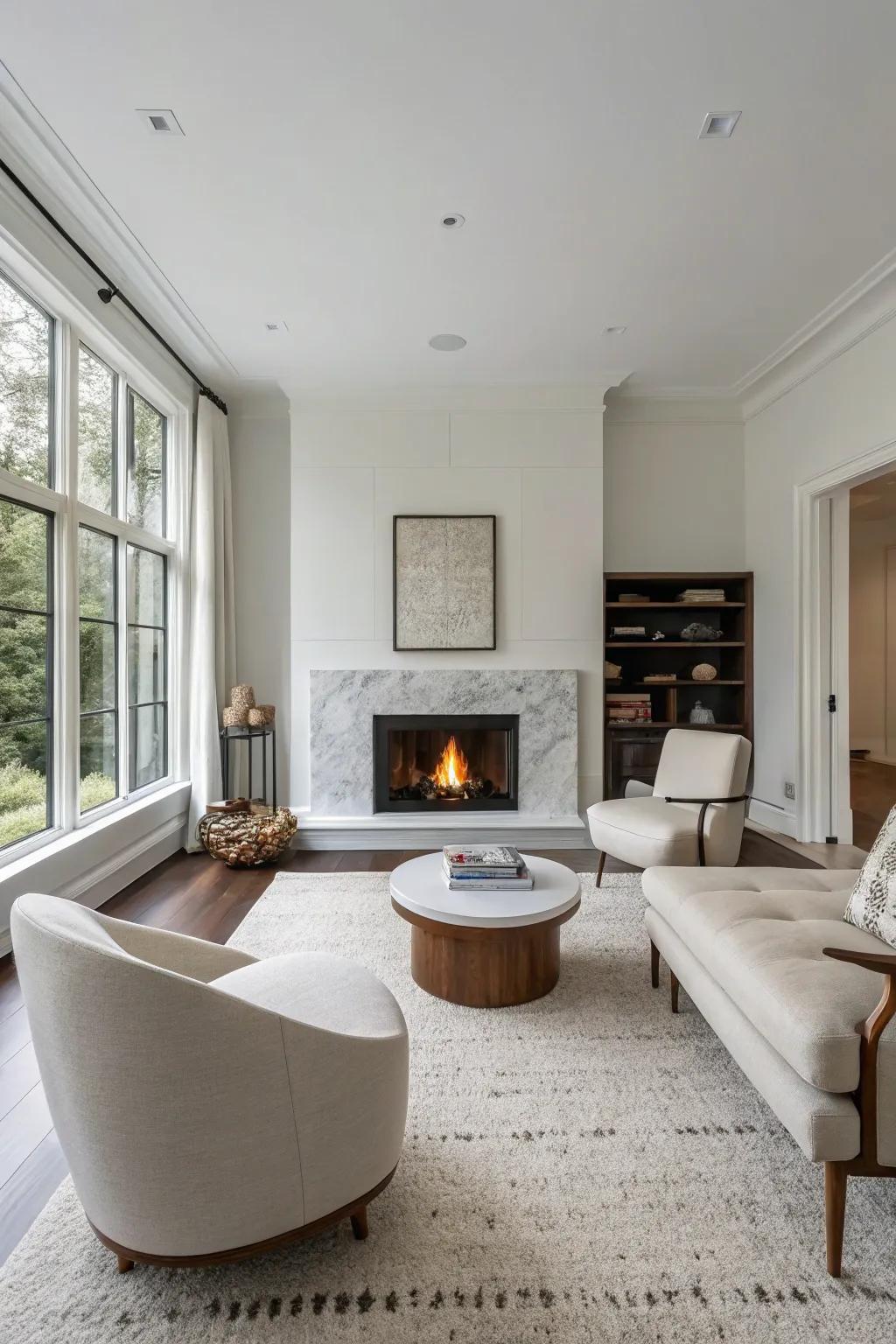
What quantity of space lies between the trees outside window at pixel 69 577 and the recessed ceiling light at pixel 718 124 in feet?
8.88

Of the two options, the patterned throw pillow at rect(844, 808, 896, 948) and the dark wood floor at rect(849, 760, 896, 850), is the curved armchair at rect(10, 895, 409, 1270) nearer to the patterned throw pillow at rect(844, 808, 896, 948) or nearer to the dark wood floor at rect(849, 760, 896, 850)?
the patterned throw pillow at rect(844, 808, 896, 948)

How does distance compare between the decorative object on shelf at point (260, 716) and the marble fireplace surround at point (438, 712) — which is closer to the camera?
the decorative object on shelf at point (260, 716)

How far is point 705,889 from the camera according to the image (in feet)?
6.82

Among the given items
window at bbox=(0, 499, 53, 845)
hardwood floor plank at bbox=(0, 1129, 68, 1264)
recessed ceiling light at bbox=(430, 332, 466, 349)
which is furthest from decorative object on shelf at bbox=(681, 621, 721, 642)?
hardwood floor plank at bbox=(0, 1129, 68, 1264)

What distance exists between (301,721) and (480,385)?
101 inches

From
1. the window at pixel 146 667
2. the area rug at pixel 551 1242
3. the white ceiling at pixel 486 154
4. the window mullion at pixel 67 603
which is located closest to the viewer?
the area rug at pixel 551 1242

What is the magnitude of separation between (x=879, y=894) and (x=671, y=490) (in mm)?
3901

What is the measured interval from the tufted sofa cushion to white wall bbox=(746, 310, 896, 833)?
102 inches

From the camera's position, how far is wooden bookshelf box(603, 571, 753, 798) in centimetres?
483

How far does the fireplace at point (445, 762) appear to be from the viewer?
4.70m

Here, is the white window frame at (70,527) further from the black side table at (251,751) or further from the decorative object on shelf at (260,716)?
the decorative object on shelf at (260,716)

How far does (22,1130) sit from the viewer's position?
1751mm

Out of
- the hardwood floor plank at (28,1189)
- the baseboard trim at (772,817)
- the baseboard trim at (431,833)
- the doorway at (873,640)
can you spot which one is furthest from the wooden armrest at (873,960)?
the doorway at (873,640)

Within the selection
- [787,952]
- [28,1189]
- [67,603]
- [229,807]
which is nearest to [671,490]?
[229,807]
